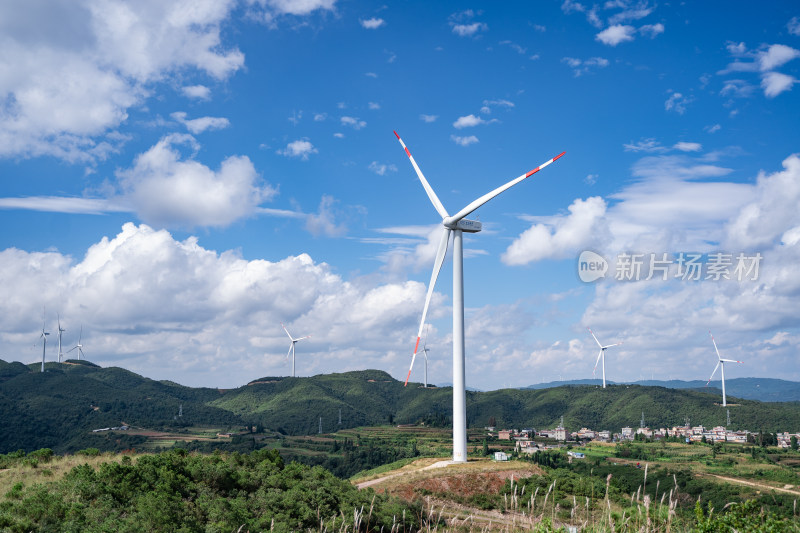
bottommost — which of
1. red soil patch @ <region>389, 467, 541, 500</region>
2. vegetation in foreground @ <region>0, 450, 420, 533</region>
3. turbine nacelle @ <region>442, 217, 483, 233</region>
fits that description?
red soil patch @ <region>389, 467, 541, 500</region>

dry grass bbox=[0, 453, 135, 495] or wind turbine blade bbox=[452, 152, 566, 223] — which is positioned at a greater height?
wind turbine blade bbox=[452, 152, 566, 223]

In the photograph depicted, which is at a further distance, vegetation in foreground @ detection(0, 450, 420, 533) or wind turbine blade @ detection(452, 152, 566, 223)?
wind turbine blade @ detection(452, 152, 566, 223)

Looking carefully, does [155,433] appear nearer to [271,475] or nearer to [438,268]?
[438,268]

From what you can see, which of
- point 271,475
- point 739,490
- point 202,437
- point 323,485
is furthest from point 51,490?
point 202,437

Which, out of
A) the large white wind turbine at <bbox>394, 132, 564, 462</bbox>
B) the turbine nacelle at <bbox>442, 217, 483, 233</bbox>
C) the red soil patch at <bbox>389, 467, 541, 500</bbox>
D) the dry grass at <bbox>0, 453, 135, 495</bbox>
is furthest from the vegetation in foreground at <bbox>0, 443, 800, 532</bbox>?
the turbine nacelle at <bbox>442, 217, 483, 233</bbox>

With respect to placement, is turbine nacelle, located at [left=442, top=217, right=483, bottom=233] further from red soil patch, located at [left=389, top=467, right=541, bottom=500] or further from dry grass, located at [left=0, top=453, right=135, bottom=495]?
dry grass, located at [left=0, top=453, right=135, bottom=495]

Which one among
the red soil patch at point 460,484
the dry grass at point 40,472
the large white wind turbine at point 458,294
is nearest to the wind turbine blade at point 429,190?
the large white wind turbine at point 458,294

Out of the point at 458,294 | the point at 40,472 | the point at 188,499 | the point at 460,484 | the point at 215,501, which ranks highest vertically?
the point at 458,294

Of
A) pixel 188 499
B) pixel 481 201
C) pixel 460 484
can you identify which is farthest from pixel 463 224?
pixel 188 499

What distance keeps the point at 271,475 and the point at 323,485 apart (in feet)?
10.9

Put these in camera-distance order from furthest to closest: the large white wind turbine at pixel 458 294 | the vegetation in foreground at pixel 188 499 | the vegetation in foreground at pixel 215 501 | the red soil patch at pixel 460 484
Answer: the large white wind turbine at pixel 458 294 < the red soil patch at pixel 460 484 < the vegetation in foreground at pixel 188 499 < the vegetation in foreground at pixel 215 501

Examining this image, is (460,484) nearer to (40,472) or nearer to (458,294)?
(458,294)

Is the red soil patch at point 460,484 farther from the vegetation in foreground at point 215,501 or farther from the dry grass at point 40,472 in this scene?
the dry grass at point 40,472

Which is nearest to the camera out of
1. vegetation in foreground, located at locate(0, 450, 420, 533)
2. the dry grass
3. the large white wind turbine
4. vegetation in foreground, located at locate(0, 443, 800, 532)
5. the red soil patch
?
vegetation in foreground, located at locate(0, 443, 800, 532)
